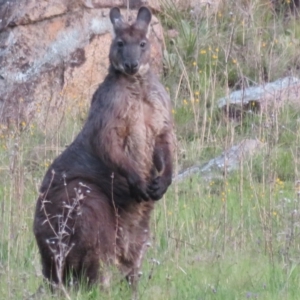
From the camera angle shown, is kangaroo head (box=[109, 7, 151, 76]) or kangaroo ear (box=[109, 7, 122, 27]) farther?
kangaroo ear (box=[109, 7, 122, 27])

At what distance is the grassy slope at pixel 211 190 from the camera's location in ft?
18.4

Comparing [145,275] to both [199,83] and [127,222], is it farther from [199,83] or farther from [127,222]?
[199,83]

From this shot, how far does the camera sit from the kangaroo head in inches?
242

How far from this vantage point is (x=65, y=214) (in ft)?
18.7

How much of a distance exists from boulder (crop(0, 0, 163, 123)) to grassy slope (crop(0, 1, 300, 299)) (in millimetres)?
387

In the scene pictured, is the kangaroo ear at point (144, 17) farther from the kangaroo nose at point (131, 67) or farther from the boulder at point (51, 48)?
the boulder at point (51, 48)

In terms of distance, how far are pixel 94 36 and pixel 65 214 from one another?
17.0 ft

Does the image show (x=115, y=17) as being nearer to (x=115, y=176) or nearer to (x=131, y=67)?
(x=131, y=67)

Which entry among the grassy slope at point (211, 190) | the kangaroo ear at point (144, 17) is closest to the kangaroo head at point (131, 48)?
the kangaroo ear at point (144, 17)

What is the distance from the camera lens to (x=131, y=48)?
6.19 metres

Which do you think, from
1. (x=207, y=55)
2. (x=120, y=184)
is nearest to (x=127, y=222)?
(x=120, y=184)

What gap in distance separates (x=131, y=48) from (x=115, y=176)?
2.77 feet

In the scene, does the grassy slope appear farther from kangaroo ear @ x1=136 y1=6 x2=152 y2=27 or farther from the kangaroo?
kangaroo ear @ x1=136 y1=6 x2=152 y2=27

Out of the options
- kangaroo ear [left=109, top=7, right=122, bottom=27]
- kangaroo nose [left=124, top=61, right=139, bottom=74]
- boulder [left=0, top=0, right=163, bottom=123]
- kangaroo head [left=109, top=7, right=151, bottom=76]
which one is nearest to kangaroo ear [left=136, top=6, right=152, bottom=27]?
kangaroo head [left=109, top=7, right=151, bottom=76]
